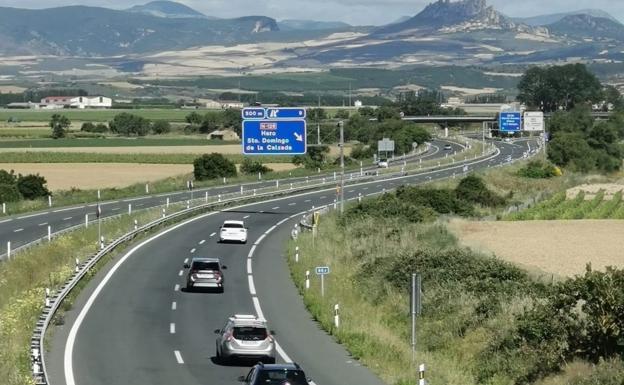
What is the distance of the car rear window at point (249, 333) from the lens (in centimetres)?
3003

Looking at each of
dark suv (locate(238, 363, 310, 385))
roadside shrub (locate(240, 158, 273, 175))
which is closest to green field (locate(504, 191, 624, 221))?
roadside shrub (locate(240, 158, 273, 175))

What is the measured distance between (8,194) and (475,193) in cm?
3502

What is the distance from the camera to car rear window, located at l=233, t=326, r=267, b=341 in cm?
3003

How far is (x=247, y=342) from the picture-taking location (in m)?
30.0

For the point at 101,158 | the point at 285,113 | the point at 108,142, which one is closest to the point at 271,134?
the point at 285,113

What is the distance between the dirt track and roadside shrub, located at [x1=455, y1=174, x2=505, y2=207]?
453 inches

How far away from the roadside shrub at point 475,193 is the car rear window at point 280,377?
6659 centimetres

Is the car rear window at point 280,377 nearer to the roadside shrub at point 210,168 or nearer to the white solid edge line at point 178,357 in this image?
the white solid edge line at point 178,357

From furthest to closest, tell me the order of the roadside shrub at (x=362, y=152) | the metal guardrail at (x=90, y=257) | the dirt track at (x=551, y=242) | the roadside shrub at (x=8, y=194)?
the roadside shrub at (x=362, y=152) → the roadside shrub at (x=8, y=194) → the dirt track at (x=551, y=242) → the metal guardrail at (x=90, y=257)

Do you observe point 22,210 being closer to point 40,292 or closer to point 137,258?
point 137,258

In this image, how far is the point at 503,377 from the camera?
28.8m

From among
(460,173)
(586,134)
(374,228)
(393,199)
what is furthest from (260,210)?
(586,134)

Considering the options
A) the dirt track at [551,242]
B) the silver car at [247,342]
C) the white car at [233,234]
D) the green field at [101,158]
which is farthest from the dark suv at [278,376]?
the green field at [101,158]

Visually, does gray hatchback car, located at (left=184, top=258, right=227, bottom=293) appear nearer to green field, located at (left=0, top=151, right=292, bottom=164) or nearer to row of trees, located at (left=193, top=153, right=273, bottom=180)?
row of trees, located at (left=193, top=153, right=273, bottom=180)
